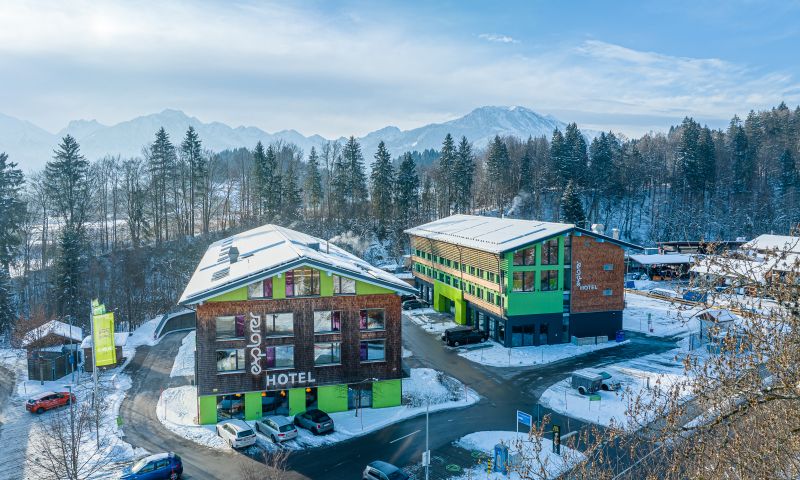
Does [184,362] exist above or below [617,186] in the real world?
below

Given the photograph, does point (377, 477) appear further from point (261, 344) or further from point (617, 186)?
point (617, 186)

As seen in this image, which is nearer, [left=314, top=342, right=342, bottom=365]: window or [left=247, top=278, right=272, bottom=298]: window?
[left=247, top=278, right=272, bottom=298]: window

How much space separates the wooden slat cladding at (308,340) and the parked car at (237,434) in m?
2.73

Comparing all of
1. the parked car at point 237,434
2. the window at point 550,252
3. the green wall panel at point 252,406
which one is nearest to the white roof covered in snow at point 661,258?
the window at point 550,252

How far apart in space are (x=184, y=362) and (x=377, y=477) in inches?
1019

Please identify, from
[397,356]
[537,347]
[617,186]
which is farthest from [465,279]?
[617,186]

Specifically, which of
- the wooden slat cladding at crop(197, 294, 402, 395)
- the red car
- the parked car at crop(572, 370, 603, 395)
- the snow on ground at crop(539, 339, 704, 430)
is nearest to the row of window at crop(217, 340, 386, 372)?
the wooden slat cladding at crop(197, 294, 402, 395)

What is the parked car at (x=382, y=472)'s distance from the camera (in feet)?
81.4

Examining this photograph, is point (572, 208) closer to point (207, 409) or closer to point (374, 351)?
point (374, 351)

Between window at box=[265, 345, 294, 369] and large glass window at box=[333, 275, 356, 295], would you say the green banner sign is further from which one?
large glass window at box=[333, 275, 356, 295]

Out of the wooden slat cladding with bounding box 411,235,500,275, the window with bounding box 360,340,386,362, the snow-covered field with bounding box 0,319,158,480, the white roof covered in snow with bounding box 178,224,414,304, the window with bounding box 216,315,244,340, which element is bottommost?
the snow-covered field with bounding box 0,319,158,480

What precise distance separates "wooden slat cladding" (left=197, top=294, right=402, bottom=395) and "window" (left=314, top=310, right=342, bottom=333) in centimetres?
26

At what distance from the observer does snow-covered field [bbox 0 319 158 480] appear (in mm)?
27766

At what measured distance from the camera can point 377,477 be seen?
987 inches
